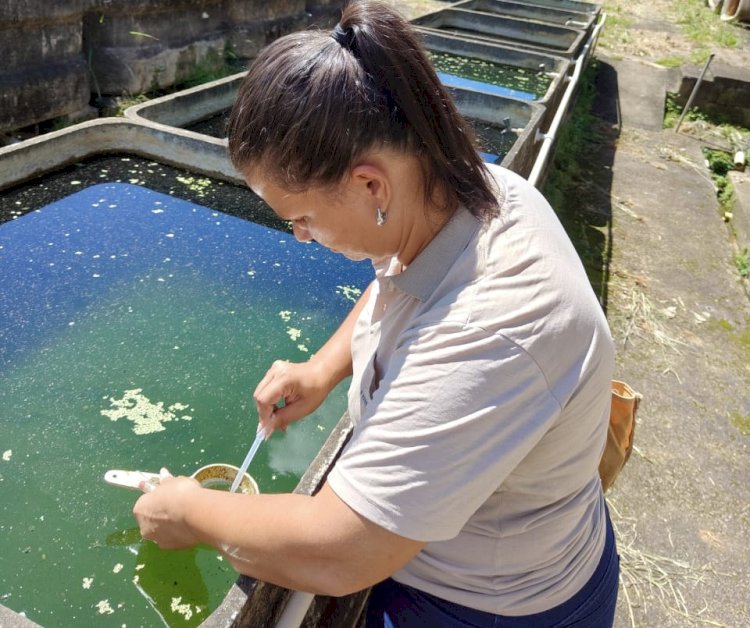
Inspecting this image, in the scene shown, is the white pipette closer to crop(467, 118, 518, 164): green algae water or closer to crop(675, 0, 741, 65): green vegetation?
crop(467, 118, 518, 164): green algae water

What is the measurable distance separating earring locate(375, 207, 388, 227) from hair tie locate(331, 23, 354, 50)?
0.79 feet

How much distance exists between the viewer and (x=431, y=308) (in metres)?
0.88

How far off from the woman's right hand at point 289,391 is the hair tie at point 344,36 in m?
0.80

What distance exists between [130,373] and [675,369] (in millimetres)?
3049

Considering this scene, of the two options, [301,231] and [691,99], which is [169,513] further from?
[691,99]

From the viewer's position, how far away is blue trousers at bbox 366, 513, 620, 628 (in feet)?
3.48

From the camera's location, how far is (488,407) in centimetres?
78

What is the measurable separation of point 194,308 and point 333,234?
186 cm

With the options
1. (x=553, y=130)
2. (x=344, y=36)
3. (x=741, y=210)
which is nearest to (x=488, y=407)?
(x=344, y=36)

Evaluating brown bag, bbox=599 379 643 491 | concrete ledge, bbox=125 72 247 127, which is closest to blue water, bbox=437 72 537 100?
concrete ledge, bbox=125 72 247 127

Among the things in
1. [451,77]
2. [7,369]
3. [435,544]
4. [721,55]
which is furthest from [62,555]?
[721,55]

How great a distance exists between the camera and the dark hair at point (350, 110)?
872 mm

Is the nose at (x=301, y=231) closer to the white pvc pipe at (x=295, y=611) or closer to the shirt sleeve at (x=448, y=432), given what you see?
the shirt sleeve at (x=448, y=432)

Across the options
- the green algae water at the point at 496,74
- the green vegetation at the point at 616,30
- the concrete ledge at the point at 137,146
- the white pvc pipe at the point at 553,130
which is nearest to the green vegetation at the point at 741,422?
the white pvc pipe at the point at 553,130
